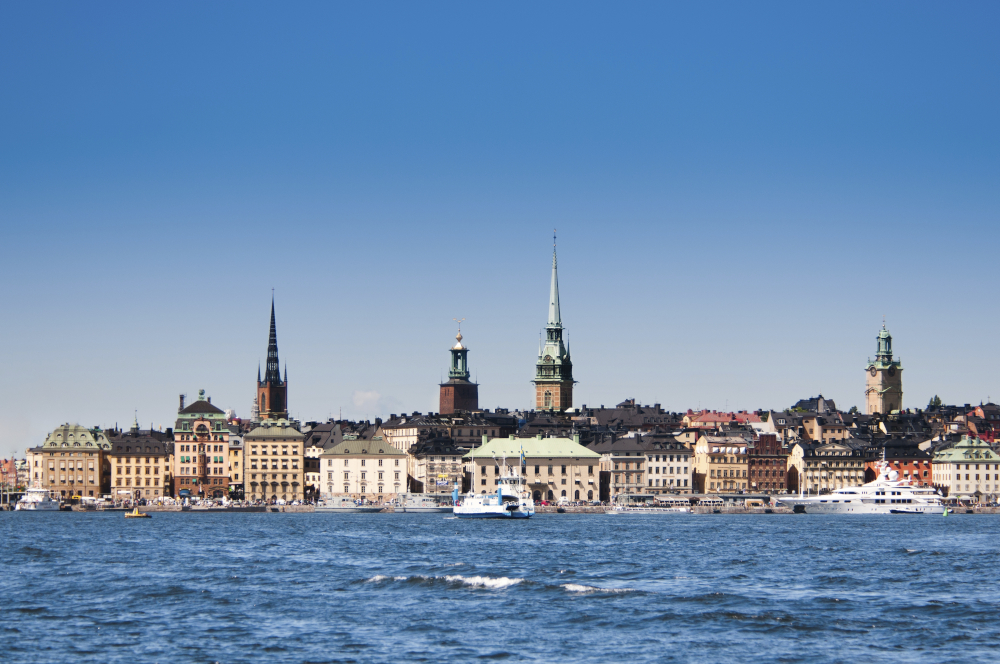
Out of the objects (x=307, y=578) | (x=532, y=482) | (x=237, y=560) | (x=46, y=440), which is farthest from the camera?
(x=46, y=440)

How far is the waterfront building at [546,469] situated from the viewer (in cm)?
16150

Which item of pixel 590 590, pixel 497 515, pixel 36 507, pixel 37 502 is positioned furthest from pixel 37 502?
pixel 590 590

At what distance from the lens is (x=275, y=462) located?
6860 inches

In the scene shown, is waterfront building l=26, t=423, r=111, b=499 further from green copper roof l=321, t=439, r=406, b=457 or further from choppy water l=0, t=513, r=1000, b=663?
choppy water l=0, t=513, r=1000, b=663

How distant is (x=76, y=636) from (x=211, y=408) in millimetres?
144173

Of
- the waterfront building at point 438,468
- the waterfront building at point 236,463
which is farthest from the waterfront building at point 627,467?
the waterfront building at point 236,463

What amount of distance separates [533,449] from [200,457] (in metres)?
39.0

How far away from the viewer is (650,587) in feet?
165

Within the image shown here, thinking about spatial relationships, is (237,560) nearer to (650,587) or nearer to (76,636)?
(650,587)

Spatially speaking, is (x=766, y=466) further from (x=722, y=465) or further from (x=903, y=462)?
(x=903, y=462)

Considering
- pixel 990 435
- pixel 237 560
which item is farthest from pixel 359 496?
pixel 237 560

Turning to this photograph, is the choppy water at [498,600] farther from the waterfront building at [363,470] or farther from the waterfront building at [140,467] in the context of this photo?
the waterfront building at [140,467]

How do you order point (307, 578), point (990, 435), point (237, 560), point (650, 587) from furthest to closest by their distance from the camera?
point (990, 435) < point (237, 560) < point (307, 578) < point (650, 587)

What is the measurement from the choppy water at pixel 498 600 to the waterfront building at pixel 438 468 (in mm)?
88589
